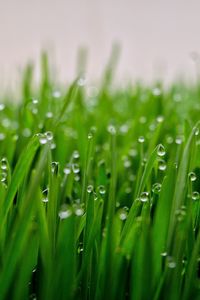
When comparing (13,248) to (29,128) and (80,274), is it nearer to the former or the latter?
(80,274)

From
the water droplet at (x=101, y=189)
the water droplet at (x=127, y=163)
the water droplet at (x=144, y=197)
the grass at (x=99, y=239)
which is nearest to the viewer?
the grass at (x=99, y=239)

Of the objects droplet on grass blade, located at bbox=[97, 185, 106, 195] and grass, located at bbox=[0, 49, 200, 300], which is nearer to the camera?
grass, located at bbox=[0, 49, 200, 300]

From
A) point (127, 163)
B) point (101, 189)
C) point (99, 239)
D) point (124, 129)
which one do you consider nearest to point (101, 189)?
point (101, 189)

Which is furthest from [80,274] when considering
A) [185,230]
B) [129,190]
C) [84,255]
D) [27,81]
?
[27,81]

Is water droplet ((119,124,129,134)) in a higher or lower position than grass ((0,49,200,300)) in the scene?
higher

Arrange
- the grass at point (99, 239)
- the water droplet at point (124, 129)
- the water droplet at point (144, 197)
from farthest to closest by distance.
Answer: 1. the water droplet at point (124, 129)
2. the water droplet at point (144, 197)
3. the grass at point (99, 239)

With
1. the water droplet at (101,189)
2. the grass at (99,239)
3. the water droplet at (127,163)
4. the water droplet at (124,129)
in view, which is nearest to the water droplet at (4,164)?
the grass at (99,239)

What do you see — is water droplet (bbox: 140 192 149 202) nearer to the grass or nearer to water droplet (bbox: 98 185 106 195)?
the grass

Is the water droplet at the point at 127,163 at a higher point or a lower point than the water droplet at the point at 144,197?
higher

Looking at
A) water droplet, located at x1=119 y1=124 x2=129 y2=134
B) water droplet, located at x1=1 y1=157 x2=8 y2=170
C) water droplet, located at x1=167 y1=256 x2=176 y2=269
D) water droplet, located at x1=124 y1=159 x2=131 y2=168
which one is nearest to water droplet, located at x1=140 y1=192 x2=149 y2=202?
water droplet, located at x1=167 y1=256 x2=176 y2=269

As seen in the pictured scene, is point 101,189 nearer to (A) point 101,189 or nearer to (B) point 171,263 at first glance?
(A) point 101,189

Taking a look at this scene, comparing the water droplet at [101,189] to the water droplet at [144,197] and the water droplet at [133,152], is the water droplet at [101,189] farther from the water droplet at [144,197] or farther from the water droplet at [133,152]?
the water droplet at [133,152]
